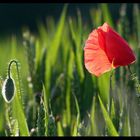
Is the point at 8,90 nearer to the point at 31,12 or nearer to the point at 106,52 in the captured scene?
the point at 106,52

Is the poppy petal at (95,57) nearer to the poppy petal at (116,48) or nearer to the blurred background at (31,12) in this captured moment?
the poppy petal at (116,48)

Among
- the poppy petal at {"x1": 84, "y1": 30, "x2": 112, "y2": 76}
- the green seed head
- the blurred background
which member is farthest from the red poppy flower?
the blurred background

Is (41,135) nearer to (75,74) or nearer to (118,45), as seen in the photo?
(118,45)

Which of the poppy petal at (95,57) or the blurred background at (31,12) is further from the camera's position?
the blurred background at (31,12)

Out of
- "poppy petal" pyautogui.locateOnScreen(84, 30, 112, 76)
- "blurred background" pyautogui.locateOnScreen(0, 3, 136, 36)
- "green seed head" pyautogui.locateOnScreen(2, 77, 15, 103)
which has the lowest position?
"green seed head" pyautogui.locateOnScreen(2, 77, 15, 103)

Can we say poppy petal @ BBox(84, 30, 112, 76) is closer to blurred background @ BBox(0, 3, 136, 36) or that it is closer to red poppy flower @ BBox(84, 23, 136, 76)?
red poppy flower @ BBox(84, 23, 136, 76)

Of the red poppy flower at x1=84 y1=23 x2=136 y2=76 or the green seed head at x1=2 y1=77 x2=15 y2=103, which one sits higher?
the red poppy flower at x1=84 y1=23 x2=136 y2=76

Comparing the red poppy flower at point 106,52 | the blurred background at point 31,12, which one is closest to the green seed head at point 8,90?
the red poppy flower at point 106,52

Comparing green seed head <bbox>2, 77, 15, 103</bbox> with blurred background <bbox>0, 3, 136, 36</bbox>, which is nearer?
green seed head <bbox>2, 77, 15, 103</bbox>

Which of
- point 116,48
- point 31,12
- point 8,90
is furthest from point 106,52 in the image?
point 31,12
